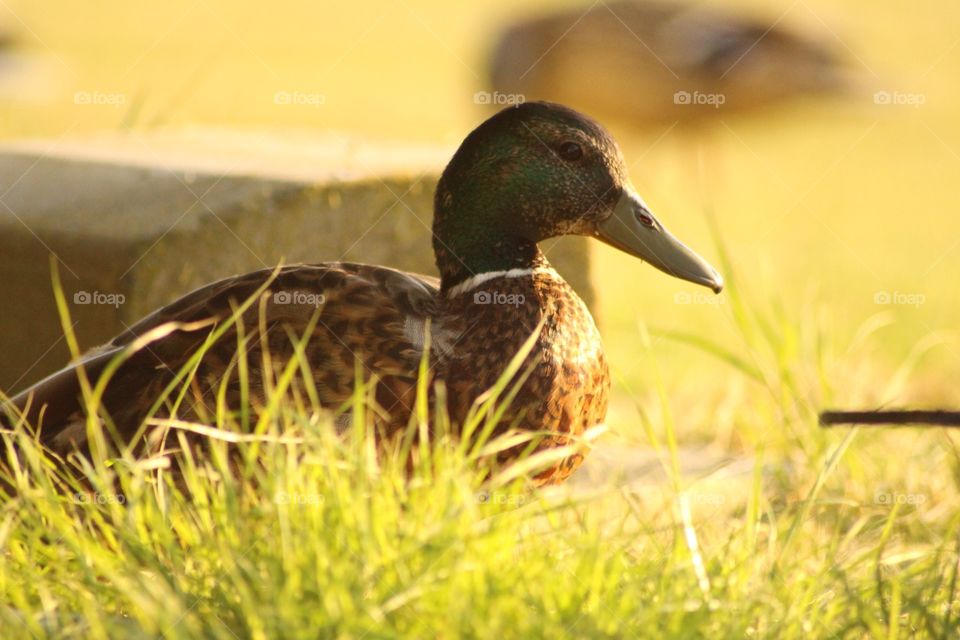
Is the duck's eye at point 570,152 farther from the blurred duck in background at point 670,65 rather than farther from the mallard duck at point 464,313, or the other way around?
the blurred duck in background at point 670,65

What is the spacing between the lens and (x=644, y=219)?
9.59 feet

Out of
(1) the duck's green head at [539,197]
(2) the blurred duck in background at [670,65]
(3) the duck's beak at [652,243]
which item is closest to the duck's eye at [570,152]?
(1) the duck's green head at [539,197]

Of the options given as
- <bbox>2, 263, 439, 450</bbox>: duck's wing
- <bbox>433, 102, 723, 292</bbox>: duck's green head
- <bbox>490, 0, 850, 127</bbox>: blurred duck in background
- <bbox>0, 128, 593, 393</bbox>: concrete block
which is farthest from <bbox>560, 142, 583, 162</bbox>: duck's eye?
<bbox>490, 0, 850, 127</bbox>: blurred duck in background

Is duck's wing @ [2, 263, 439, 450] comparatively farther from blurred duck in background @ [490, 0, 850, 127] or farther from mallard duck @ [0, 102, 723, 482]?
blurred duck in background @ [490, 0, 850, 127]

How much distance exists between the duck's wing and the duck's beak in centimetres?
42

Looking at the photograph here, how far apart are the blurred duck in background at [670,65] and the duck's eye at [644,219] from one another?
6.58 meters

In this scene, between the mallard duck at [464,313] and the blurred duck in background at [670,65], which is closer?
the mallard duck at [464,313]

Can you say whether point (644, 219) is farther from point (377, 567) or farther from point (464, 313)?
point (377, 567)

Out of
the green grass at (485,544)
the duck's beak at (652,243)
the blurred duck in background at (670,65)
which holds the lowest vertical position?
the green grass at (485,544)

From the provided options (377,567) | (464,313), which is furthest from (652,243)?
(377,567)

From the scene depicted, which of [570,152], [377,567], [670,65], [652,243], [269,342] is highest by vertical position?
[670,65]

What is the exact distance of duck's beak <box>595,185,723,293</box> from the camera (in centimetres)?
289

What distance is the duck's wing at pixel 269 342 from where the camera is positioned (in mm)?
2645

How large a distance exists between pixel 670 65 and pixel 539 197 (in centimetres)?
663
